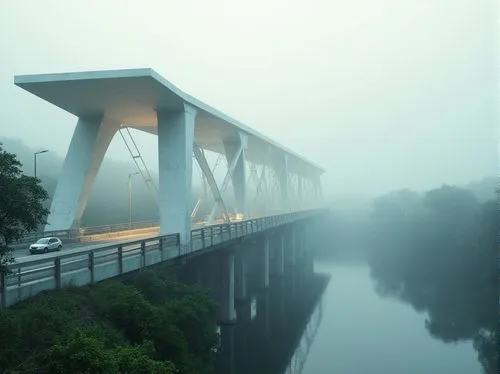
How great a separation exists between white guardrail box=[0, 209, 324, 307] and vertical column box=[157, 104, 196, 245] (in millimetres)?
1466

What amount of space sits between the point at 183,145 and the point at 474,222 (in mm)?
53403

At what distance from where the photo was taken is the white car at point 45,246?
2194cm

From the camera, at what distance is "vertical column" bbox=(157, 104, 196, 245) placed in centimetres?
2592

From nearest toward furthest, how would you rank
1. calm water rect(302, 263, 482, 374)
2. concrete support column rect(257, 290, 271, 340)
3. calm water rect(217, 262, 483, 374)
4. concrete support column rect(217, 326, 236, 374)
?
concrete support column rect(217, 326, 236, 374) → calm water rect(302, 263, 482, 374) → calm water rect(217, 262, 483, 374) → concrete support column rect(257, 290, 271, 340)

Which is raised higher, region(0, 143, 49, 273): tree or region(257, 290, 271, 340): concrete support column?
region(0, 143, 49, 273): tree

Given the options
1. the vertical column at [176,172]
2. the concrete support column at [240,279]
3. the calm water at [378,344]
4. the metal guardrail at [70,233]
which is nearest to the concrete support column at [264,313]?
the concrete support column at [240,279]

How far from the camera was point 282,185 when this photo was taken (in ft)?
225

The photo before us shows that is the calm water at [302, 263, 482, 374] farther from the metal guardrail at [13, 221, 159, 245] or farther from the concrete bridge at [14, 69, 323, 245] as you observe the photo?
the metal guardrail at [13, 221, 159, 245]

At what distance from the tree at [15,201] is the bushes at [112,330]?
1713 millimetres

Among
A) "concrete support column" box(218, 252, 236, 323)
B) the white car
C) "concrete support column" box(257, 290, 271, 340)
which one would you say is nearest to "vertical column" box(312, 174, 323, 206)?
"concrete support column" box(257, 290, 271, 340)

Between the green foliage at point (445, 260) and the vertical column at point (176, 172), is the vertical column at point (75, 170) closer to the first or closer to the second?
the vertical column at point (176, 172)

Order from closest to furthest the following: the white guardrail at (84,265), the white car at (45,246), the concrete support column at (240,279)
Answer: the white guardrail at (84,265)
the white car at (45,246)
the concrete support column at (240,279)

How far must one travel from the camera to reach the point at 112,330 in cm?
1248

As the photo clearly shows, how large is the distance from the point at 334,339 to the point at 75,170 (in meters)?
19.9
